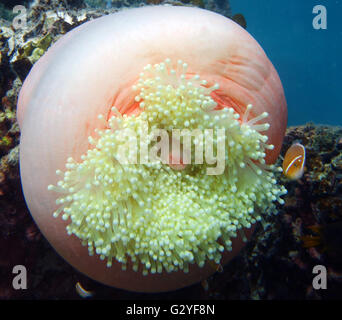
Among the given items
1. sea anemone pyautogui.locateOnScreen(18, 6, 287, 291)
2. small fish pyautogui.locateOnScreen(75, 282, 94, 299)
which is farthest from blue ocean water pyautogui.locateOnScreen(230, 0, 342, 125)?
small fish pyautogui.locateOnScreen(75, 282, 94, 299)

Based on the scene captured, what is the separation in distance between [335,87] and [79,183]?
49.9 m

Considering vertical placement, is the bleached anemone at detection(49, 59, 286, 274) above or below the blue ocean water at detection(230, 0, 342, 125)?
below

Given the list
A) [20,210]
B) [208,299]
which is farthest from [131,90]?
[208,299]

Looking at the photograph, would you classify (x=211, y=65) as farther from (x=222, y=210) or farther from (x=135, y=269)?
(x=135, y=269)

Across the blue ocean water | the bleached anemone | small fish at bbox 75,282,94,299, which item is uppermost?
the blue ocean water

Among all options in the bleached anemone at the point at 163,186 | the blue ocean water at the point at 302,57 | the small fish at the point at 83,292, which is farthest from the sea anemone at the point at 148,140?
the blue ocean water at the point at 302,57

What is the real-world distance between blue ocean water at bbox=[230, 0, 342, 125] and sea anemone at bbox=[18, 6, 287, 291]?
35565 millimetres

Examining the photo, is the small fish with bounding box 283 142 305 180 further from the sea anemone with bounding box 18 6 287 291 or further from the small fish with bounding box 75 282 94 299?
the small fish with bounding box 75 282 94 299

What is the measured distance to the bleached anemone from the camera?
1404 mm

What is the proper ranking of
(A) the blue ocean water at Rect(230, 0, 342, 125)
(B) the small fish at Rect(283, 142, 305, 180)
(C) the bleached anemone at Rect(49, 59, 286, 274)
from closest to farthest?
(C) the bleached anemone at Rect(49, 59, 286, 274) → (B) the small fish at Rect(283, 142, 305, 180) → (A) the blue ocean water at Rect(230, 0, 342, 125)

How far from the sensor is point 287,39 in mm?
37500

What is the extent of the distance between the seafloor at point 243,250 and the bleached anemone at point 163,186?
1.08m

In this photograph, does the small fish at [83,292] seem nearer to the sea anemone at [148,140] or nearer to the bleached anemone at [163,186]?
the sea anemone at [148,140]

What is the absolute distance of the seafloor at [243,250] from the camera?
2.40m
